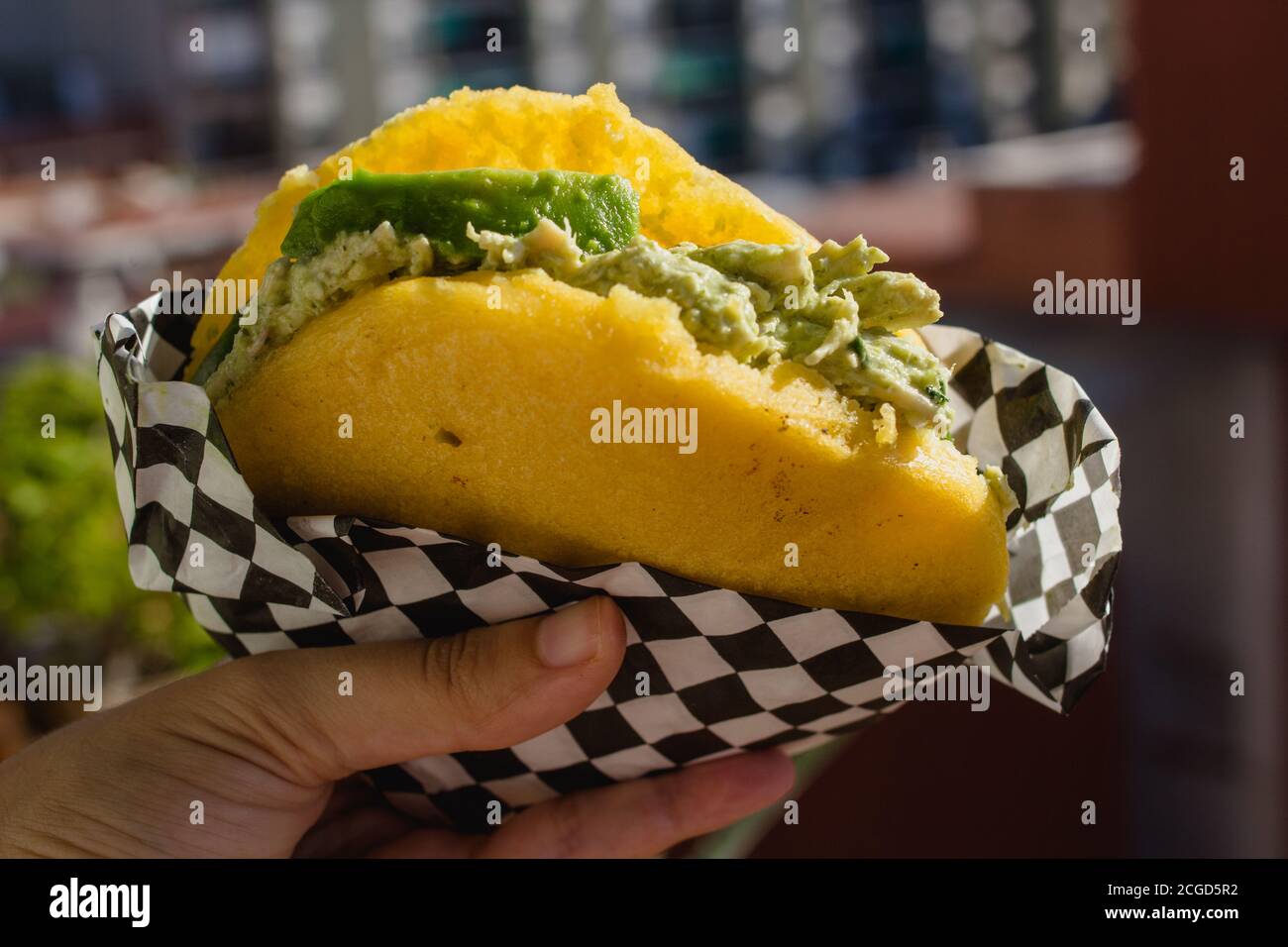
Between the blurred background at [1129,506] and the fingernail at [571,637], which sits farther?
the blurred background at [1129,506]

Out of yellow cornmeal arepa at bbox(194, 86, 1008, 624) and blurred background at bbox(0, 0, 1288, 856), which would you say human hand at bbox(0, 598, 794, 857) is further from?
blurred background at bbox(0, 0, 1288, 856)

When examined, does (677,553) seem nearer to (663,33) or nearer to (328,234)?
(328,234)
